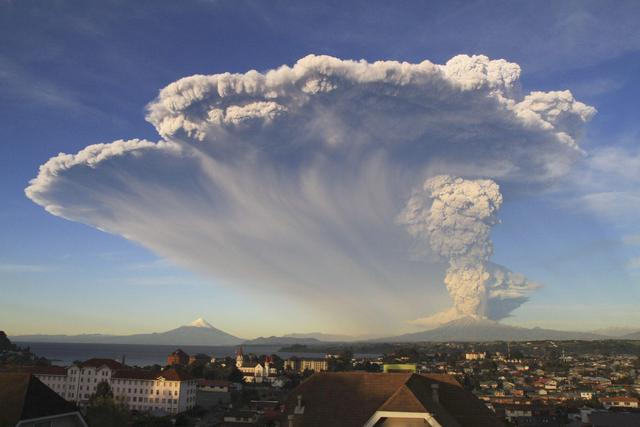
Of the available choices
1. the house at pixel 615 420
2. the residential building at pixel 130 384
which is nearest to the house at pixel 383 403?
the house at pixel 615 420

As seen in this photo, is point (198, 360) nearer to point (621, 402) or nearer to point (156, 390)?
point (156, 390)

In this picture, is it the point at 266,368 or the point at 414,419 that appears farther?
the point at 266,368

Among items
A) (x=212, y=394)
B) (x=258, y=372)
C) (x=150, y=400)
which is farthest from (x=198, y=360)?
(x=150, y=400)

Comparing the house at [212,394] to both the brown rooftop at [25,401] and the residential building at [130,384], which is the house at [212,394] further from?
the brown rooftop at [25,401]

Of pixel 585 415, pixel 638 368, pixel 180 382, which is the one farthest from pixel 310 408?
pixel 638 368

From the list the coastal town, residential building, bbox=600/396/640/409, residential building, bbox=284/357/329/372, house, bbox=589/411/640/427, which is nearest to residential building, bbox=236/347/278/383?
the coastal town

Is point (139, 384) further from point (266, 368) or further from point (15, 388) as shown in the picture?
point (15, 388)

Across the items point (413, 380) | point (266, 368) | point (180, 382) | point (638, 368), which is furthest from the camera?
point (638, 368)
